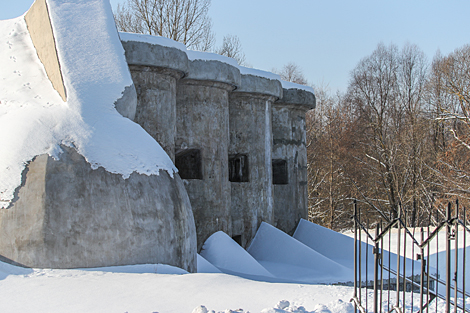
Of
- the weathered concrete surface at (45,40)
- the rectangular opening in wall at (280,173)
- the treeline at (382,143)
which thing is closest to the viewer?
the weathered concrete surface at (45,40)

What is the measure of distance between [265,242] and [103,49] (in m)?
5.59

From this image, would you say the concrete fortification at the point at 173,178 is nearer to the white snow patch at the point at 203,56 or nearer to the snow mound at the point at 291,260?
the white snow patch at the point at 203,56

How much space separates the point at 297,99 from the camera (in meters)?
12.3

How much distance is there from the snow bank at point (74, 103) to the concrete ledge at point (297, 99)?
609cm

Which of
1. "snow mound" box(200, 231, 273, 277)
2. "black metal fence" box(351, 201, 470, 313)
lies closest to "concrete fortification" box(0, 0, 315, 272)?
"snow mound" box(200, 231, 273, 277)

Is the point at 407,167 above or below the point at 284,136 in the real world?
below

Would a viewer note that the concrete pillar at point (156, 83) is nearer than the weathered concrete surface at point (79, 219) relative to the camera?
No

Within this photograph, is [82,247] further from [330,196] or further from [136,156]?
[330,196]

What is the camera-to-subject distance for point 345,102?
96.2ft

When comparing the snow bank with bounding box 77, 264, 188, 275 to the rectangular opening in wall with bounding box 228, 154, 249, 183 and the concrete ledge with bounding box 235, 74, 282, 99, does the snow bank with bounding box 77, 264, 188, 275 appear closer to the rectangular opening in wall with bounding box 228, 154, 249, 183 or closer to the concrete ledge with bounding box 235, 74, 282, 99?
the rectangular opening in wall with bounding box 228, 154, 249, 183

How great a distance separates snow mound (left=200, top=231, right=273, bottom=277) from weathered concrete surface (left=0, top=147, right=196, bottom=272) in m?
3.13

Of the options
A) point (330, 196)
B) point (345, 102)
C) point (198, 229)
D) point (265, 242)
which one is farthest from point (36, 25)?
point (345, 102)

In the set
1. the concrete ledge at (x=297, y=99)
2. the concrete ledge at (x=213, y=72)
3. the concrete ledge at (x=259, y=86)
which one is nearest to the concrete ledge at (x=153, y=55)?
the concrete ledge at (x=213, y=72)

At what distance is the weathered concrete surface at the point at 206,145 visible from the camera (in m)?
9.18
